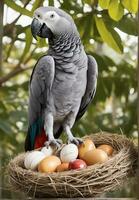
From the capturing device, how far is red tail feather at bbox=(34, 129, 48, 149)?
2.34 ft

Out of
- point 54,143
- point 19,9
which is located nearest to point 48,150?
point 54,143

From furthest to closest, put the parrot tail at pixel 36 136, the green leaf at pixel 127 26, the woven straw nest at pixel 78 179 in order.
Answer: the green leaf at pixel 127 26
the parrot tail at pixel 36 136
the woven straw nest at pixel 78 179

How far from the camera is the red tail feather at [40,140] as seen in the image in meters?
0.71

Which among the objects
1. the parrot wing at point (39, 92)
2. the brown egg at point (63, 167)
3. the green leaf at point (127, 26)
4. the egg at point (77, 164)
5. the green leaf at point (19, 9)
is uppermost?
the green leaf at point (19, 9)

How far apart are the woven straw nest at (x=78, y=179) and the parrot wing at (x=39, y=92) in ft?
0.26

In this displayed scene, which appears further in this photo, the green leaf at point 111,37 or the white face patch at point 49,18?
the green leaf at point 111,37

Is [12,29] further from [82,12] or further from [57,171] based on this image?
[57,171]

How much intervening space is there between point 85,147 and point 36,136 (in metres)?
0.10

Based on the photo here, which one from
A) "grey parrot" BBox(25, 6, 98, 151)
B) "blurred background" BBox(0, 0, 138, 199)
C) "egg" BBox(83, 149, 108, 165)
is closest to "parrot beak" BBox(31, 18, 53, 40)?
"grey parrot" BBox(25, 6, 98, 151)

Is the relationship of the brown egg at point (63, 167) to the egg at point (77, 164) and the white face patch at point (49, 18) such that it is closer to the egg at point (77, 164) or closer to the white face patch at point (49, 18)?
the egg at point (77, 164)

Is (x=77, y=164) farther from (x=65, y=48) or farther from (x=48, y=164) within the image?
(x=65, y=48)

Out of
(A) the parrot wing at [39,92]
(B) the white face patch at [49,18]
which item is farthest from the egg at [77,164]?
(B) the white face patch at [49,18]

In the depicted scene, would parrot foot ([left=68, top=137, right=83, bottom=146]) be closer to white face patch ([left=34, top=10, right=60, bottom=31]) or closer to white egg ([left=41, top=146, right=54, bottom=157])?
white egg ([left=41, top=146, right=54, bottom=157])

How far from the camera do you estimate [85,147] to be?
656 millimetres
